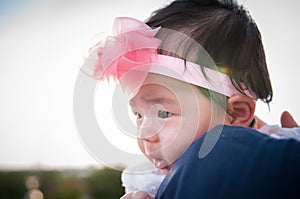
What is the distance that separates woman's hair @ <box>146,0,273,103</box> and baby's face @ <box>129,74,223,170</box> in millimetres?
60

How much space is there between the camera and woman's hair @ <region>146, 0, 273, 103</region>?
1.16 m

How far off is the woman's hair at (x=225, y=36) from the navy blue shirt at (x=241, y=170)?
1.41 ft

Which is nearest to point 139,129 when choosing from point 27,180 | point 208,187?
point 208,187

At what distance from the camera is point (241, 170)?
66cm

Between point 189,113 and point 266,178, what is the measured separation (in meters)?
0.44

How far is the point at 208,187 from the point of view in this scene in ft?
2.19

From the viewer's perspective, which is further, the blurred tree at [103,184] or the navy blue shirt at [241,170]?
the blurred tree at [103,184]

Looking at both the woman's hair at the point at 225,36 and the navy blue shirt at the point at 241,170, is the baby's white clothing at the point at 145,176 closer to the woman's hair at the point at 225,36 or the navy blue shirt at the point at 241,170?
the woman's hair at the point at 225,36

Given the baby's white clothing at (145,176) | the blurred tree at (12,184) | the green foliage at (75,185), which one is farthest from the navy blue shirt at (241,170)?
the blurred tree at (12,184)

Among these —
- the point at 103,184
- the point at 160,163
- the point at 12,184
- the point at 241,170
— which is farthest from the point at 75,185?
the point at 241,170

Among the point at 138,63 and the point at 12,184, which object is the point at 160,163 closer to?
the point at 138,63

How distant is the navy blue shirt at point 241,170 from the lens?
638 mm

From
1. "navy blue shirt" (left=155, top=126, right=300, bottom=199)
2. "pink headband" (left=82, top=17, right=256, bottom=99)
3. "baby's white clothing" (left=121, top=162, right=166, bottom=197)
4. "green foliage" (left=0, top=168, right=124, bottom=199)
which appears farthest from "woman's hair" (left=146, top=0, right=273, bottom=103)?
"green foliage" (left=0, top=168, right=124, bottom=199)

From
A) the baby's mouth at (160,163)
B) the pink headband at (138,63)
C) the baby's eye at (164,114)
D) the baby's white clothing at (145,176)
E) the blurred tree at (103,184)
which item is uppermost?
the pink headband at (138,63)
